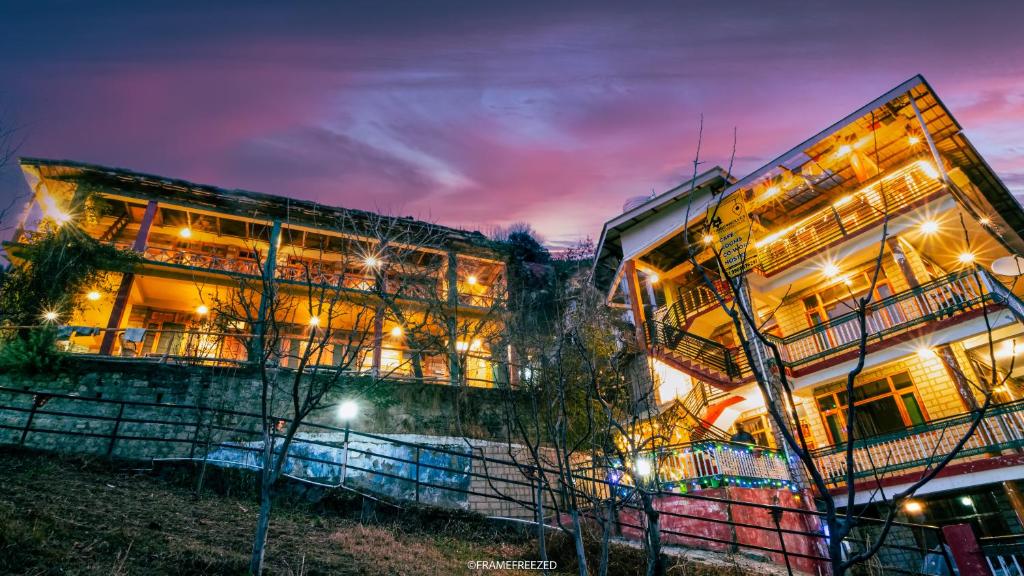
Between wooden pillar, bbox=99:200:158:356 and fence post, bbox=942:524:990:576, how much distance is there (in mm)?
23336

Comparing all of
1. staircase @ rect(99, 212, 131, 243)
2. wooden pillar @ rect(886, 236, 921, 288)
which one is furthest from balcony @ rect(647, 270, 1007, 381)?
staircase @ rect(99, 212, 131, 243)

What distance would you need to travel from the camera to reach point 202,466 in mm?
9711

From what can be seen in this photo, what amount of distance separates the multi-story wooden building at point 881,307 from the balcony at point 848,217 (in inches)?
2.0

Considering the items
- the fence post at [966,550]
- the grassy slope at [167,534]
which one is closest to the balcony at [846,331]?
the fence post at [966,550]

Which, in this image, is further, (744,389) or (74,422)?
(744,389)

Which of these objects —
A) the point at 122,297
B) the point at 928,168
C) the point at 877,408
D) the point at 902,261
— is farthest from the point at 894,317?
the point at 122,297

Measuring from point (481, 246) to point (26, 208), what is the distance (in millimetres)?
19758

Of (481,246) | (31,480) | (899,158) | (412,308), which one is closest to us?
(31,480)

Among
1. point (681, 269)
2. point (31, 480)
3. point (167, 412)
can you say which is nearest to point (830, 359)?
point (681, 269)

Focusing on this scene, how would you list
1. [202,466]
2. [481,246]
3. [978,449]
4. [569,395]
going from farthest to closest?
[481,246]
[569,395]
[978,449]
[202,466]

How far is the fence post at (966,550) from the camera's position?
6734mm

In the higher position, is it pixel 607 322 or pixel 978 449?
pixel 607 322

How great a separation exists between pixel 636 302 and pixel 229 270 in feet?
60.4

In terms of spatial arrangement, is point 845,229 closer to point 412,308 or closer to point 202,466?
point 412,308
